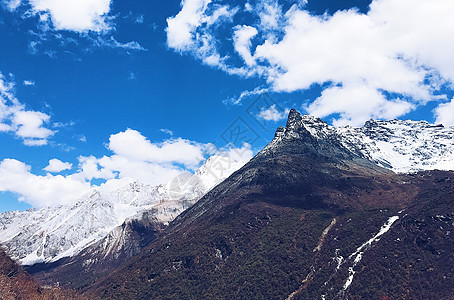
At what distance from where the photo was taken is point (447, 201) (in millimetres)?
180625

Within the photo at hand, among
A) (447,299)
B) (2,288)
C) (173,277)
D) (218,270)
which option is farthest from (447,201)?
(2,288)

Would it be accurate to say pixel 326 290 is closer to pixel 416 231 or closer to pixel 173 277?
pixel 416 231

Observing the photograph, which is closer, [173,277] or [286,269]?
[286,269]

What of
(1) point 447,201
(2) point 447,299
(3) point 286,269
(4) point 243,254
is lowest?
(2) point 447,299

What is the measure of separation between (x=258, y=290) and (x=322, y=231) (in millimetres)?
54792

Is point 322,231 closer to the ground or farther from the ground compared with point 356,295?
farther from the ground

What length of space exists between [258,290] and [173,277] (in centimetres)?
5283

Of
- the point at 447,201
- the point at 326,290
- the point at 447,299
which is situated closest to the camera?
the point at 447,299

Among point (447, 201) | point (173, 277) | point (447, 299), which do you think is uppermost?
point (173, 277)

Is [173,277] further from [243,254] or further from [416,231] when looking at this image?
[416,231]

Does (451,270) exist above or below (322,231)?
below

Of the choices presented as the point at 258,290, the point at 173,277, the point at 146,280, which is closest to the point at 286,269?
the point at 258,290

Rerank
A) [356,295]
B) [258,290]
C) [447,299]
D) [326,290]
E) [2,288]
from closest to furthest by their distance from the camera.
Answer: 1. [2,288]
2. [447,299]
3. [356,295]
4. [326,290]
5. [258,290]

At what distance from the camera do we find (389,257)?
502 ft
